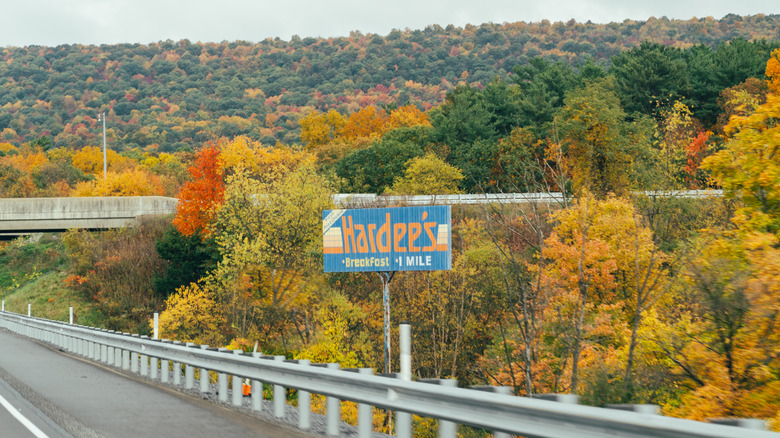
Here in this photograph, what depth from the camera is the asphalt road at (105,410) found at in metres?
9.12

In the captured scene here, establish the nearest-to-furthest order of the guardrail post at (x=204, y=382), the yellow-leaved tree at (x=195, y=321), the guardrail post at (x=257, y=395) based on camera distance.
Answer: the guardrail post at (x=257, y=395) < the guardrail post at (x=204, y=382) < the yellow-leaved tree at (x=195, y=321)

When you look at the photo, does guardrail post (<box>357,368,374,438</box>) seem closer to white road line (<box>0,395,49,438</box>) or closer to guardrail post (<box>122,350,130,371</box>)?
white road line (<box>0,395,49,438</box>)

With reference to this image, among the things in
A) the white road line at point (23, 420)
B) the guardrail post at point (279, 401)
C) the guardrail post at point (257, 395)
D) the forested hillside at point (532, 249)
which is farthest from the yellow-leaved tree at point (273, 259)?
the guardrail post at point (279, 401)

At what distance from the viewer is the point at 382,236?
1389 inches

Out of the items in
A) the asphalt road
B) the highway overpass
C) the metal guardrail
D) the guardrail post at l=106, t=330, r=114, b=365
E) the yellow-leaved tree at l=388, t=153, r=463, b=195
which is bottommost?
the guardrail post at l=106, t=330, r=114, b=365

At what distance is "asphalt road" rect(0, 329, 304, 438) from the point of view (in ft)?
29.9

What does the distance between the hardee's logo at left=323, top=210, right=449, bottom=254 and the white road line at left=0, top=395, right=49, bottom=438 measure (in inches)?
907

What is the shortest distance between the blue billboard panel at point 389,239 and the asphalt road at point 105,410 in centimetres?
1883

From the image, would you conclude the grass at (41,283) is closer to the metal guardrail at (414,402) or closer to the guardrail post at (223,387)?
the metal guardrail at (414,402)

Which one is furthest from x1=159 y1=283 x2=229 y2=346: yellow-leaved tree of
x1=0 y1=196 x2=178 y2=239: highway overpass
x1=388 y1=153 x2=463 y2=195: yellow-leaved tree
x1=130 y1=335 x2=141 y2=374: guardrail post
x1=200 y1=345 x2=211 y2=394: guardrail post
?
x1=200 y1=345 x2=211 y2=394: guardrail post

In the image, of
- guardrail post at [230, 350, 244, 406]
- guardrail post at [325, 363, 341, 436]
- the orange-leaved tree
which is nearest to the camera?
guardrail post at [325, 363, 341, 436]

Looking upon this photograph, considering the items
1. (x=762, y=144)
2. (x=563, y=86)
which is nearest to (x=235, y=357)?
(x=762, y=144)

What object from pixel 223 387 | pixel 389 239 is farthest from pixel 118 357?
pixel 389 239

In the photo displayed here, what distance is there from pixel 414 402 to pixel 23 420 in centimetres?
550
